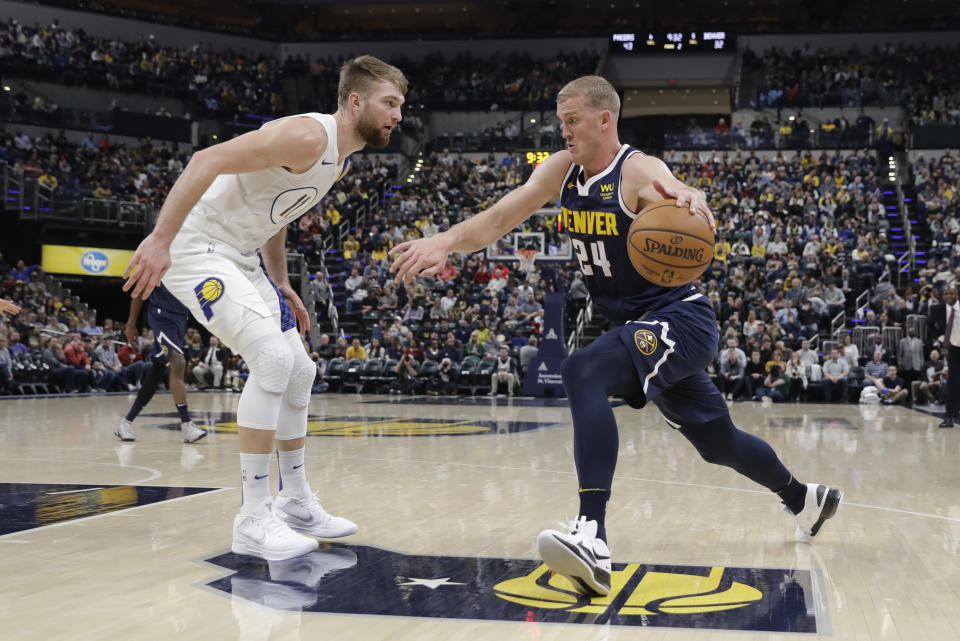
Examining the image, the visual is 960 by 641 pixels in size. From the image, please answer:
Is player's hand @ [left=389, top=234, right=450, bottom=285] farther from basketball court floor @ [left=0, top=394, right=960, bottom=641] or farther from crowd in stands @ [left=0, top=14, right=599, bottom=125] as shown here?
crowd in stands @ [left=0, top=14, right=599, bottom=125]

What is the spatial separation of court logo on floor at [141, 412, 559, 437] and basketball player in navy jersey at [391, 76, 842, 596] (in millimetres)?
5700

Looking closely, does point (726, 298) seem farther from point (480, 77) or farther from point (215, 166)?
point (480, 77)

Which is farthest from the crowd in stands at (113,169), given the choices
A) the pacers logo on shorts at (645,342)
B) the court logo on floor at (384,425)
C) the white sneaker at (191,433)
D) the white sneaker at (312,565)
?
the pacers logo on shorts at (645,342)

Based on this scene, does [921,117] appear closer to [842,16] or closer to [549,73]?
[842,16]

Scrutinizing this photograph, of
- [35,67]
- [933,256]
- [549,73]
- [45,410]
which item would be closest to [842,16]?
[549,73]

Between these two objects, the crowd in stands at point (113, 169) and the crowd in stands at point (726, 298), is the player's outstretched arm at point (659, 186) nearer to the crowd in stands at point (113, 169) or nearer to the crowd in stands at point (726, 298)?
the crowd in stands at point (726, 298)

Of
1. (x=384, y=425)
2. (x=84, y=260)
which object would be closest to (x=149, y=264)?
(x=384, y=425)

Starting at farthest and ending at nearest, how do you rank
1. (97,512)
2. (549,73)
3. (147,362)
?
(549,73), (147,362), (97,512)

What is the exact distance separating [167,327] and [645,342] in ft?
18.2

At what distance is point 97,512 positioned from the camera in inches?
184

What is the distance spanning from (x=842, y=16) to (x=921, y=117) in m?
7.53

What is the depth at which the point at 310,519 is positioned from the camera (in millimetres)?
4074

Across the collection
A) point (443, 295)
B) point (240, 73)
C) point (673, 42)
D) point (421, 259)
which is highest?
point (673, 42)

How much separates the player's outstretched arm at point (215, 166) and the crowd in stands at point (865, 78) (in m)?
25.8
